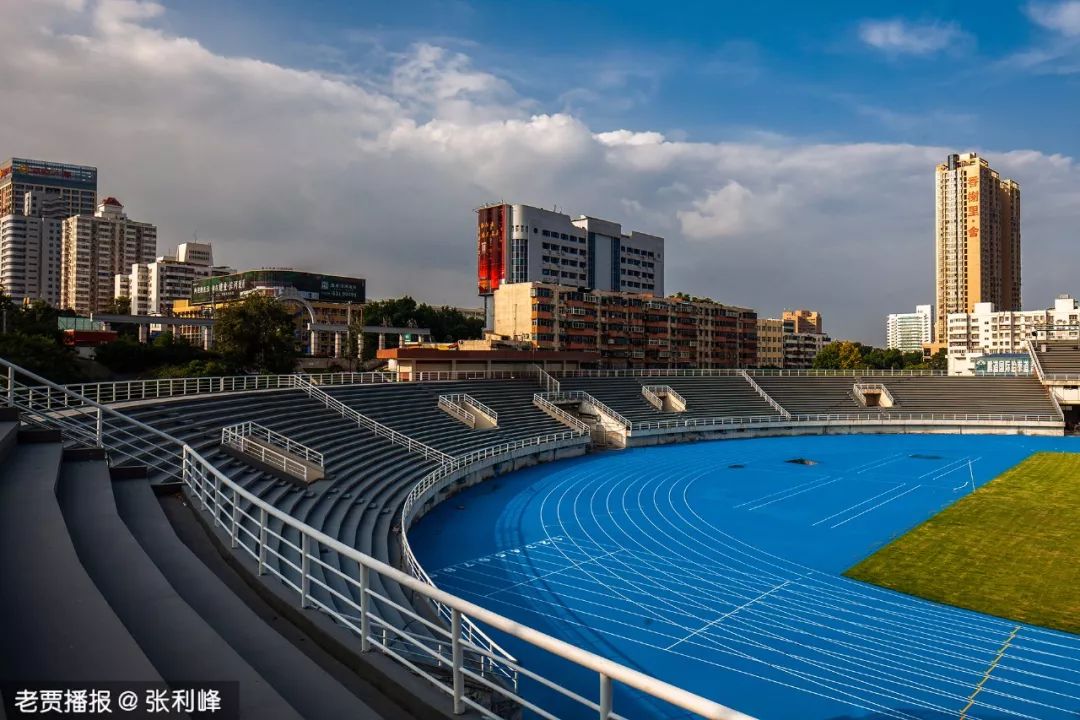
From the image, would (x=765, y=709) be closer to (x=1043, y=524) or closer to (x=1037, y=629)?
(x=1037, y=629)

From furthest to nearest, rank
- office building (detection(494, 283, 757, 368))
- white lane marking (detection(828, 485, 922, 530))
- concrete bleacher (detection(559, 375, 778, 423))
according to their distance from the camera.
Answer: office building (detection(494, 283, 757, 368)), concrete bleacher (detection(559, 375, 778, 423)), white lane marking (detection(828, 485, 922, 530))

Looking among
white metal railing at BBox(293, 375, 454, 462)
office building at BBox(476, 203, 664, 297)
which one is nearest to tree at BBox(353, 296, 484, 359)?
office building at BBox(476, 203, 664, 297)

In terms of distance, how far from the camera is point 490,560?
1731 centimetres

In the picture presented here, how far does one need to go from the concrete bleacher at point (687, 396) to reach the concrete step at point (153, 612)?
36.7 metres

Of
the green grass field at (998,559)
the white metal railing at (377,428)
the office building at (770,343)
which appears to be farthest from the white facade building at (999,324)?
the white metal railing at (377,428)

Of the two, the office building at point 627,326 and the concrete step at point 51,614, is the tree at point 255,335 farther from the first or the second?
the concrete step at point 51,614

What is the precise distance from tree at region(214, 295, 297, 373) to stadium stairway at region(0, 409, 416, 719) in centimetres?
3828

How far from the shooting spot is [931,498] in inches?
1001

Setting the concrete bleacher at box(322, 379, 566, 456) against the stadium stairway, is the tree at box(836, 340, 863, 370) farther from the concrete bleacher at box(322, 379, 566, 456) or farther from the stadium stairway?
the stadium stairway

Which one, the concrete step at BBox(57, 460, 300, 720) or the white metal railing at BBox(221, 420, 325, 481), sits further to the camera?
the white metal railing at BBox(221, 420, 325, 481)

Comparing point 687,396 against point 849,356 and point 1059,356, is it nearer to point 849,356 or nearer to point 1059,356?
point 1059,356

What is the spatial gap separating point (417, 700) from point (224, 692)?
43.6 inches

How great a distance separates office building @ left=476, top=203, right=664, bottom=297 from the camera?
92688 mm

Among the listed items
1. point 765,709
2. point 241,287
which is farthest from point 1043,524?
point 241,287
